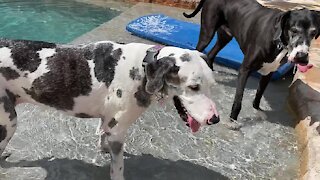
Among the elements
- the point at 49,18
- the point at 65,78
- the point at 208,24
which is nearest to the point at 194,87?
the point at 65,78

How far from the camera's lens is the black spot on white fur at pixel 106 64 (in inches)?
140

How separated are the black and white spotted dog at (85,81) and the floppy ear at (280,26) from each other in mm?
1622

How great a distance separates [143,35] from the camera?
7.64m

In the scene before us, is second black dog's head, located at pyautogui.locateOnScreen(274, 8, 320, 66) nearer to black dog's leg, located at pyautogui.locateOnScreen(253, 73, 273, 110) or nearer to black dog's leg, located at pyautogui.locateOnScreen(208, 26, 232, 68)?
black dog's leg, located at pyautogui.locateOnScreen(253, 73, 273, 110)

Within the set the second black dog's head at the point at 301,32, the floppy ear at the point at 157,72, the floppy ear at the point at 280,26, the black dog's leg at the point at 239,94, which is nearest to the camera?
the floppy ear at the point at 157,72

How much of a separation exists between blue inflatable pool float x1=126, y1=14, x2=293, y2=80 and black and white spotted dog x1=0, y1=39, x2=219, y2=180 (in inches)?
135

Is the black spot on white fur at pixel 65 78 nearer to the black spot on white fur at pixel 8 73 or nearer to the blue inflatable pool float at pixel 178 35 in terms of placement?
the black spot on white fur at pixel 8 73

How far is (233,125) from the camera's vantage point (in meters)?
5.18

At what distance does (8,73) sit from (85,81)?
611 mm

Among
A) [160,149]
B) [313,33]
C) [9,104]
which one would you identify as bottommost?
[160,149]

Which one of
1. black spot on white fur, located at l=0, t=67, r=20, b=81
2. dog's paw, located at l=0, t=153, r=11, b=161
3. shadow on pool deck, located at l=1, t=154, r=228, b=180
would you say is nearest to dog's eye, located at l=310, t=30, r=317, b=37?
shadow on pool deck, located at l=1, t=154, r=228, b=180

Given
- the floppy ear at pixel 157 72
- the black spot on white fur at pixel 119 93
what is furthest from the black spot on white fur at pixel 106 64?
the floppy ear at pixel 157 72

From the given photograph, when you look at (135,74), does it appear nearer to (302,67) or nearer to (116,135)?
(116,135)

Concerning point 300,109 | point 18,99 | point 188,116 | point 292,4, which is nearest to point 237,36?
point 300,109
